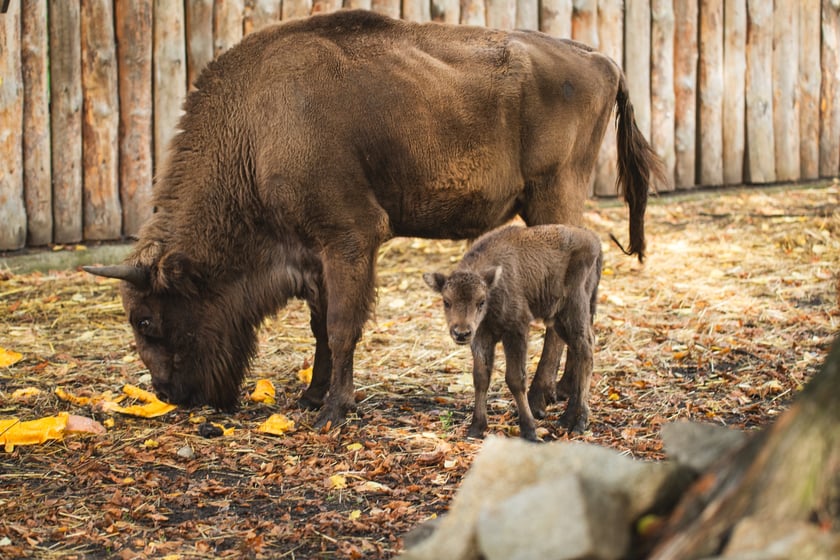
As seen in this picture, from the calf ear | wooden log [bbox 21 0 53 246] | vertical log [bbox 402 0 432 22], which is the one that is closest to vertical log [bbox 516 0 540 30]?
vertical log [bbox 402 0 432 22]

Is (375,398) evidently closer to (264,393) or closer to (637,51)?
(264,393)

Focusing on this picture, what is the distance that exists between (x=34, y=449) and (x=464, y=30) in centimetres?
382

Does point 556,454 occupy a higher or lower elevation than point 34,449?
higher

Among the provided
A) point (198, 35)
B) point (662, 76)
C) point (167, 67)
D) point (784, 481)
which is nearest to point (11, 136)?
point (167, 67)

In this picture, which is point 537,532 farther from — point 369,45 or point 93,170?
point 93,170

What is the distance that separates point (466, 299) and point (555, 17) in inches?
267

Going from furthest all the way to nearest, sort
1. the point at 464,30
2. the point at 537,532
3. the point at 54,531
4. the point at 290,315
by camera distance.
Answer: the point at 290,315 → the point at 464,30 → the point at 54,531 → the point at 537,532

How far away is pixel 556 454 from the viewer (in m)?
3.13

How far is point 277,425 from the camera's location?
6164mm

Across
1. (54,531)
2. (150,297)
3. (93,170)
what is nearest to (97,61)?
(93,170)

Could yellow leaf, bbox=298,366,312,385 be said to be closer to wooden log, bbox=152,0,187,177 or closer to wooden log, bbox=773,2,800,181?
wooden log, bbox=152,0,187,177

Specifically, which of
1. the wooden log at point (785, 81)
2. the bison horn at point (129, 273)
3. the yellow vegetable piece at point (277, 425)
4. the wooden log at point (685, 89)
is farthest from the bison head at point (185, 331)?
the wooden log at point (785, 81)

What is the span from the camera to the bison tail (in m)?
7.42

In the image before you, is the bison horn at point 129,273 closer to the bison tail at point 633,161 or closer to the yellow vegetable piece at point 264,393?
the yellow vegetable piece at point 264,393
